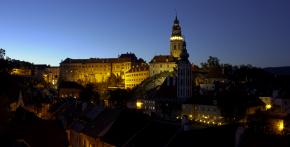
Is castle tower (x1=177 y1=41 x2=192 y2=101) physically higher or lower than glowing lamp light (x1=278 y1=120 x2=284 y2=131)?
higher

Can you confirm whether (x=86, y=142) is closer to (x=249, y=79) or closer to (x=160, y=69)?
(x=249, y=79)

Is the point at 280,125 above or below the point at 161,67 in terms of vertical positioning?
below

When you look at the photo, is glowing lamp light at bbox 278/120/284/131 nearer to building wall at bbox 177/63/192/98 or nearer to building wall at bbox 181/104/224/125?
building wall at bbox 181/104/224/125

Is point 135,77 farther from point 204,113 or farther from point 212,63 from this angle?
point 204,113

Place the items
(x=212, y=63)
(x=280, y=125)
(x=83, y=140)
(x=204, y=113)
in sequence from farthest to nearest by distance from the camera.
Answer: (x=212, y=63)
(x=204, y=113)
(x=280, y=125)
(x=83, y=140)

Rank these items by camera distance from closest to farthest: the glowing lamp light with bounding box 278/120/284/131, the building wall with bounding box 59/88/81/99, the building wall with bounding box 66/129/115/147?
1. the building wall with bounding box 66/129/115/147
2. the glowing lamp light with bounding box 278/120/284/131
3. the building wall with bounding box 59/88/81/99

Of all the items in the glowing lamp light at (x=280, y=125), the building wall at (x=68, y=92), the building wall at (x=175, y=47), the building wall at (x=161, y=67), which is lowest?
the glowing lamp light at (x=280, y=125)

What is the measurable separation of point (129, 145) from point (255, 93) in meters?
69.5

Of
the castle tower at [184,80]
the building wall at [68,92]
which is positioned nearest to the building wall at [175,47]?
the building wall at [68,92]

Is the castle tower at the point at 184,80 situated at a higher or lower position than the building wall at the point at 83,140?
higher

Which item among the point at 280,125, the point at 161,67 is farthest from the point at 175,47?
the point at 280,125

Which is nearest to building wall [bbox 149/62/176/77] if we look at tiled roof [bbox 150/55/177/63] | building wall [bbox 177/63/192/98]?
tiled roof [bbox 150/55/177/63]

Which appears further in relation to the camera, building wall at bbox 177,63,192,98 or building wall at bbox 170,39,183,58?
building wall at bbox 170,39,183,58

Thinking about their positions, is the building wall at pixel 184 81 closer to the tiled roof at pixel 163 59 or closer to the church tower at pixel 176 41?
the tiled roof at pixel 163 59
